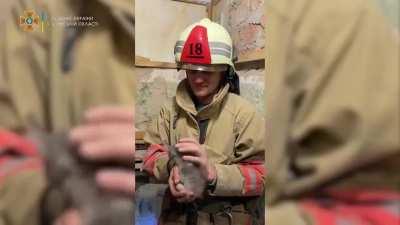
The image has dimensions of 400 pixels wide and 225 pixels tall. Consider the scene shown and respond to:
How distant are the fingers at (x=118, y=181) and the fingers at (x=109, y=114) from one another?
4.1 inches

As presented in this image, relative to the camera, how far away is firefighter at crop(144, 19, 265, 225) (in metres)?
0.88

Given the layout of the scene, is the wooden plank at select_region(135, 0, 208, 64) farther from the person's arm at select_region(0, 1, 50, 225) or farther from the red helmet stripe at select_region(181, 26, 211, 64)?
the person's arm at select_region(0, 1, 50, 225)

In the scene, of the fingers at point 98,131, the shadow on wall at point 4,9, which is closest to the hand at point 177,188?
the fingers at point 98,131

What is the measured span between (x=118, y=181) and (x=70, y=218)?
0.39 ft

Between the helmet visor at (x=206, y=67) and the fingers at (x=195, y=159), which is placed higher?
the helmet visor at (x=206, y=67)

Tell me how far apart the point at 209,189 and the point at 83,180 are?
0.81 feet

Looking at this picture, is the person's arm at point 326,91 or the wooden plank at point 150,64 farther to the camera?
the wooden plank at point 150,64

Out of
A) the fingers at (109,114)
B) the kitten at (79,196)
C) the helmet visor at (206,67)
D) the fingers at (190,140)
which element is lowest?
the kitten at (79,196)

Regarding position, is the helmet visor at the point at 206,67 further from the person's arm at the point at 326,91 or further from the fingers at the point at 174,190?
the fingers at the point at 174,190

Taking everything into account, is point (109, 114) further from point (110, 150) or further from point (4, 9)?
point (4, 9)

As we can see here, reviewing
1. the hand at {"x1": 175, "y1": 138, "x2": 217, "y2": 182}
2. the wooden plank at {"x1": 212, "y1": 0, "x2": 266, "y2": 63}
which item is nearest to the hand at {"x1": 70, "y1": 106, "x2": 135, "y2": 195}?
the hand at {"x1": 175, "y1": 138, "x2": 217, "y2": 182}

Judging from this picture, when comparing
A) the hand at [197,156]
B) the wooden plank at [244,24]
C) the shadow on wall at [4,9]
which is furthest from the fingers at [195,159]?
the shadow on wall at [4,9]

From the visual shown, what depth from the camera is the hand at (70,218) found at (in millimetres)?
903

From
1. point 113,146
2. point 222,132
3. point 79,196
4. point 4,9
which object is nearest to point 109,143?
point 113,146
